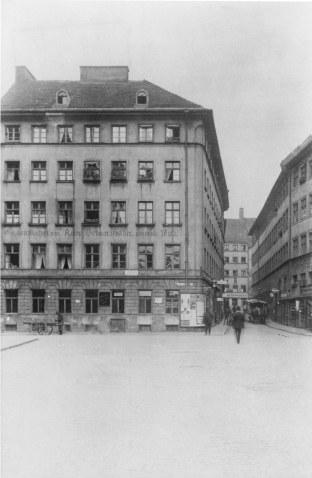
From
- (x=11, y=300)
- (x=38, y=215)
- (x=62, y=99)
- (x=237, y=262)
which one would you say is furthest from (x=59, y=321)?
(x=237, y=262)

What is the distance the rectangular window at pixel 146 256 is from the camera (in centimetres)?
4235

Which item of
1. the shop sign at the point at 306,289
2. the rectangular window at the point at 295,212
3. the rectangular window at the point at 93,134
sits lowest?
the shop sign at the point at 306,289

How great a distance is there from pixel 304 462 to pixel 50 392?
671 centimetres

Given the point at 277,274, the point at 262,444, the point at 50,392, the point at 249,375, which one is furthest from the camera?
the point at 277,274

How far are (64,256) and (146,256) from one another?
874 centimetres

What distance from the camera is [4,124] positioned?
3459 cm

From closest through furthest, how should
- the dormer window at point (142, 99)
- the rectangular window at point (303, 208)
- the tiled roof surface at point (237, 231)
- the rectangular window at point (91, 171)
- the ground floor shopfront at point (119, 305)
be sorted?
the rectangular window at point (91, 171), the ground floor shopfront at point (119, 305), the dormer window at point (142, 99), the rectangular window at point (303, 208), the tiled roof surface at point (237, 231)

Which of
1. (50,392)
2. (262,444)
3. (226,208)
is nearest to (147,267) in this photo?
(50,392)

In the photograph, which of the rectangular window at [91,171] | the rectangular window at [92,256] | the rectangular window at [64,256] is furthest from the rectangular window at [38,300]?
the rectangular window at [91,171]

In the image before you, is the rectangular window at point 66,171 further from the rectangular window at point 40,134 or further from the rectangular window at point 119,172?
the rectangular window at point 119,172

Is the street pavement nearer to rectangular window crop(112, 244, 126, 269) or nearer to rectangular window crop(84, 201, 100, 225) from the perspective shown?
rectangular window crop(84, 201, 100, 225)

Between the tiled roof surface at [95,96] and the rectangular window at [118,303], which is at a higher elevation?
the tiled roof surface at [95,96]

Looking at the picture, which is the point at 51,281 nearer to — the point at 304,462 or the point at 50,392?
the point at 50,392

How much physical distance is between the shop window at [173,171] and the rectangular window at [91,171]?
7.40 meters
